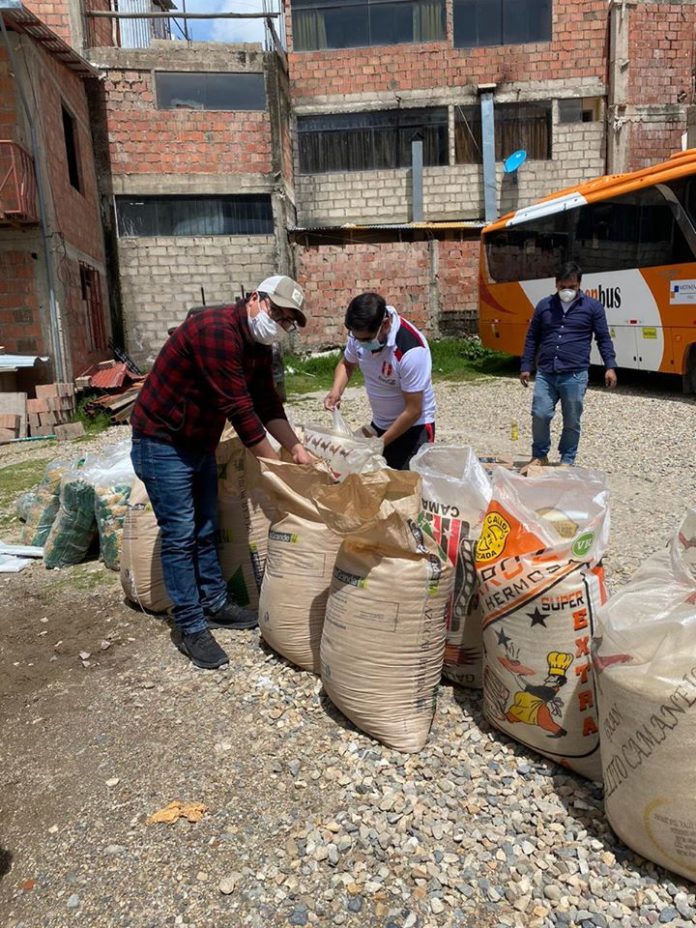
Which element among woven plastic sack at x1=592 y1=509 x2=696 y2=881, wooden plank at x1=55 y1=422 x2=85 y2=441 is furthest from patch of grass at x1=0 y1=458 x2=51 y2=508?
woven plastic sack at x1=592 y1=509 x2=696 y2=881

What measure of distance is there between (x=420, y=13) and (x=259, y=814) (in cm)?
1875

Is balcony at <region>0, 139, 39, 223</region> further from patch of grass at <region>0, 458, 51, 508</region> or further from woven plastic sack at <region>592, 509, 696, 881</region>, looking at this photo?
woven plastic sack at <region>592, 509, 696, 881</region>

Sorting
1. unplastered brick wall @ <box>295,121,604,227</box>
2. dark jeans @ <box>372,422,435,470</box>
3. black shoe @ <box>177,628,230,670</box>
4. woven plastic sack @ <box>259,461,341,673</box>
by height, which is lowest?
black shoe @ <box>177,628,230,670</box>

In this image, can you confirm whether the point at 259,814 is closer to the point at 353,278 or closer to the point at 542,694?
the point at 542,694

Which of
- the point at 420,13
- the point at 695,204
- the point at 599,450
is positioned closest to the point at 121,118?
the point at 420,13

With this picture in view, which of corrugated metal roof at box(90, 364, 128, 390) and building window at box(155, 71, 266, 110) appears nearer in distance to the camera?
corrugated metal roof at box(90, 364, 128, 390)

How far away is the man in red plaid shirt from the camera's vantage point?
2717 millimetres

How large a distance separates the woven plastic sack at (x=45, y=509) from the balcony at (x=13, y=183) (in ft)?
24.8

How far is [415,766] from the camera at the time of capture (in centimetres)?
225

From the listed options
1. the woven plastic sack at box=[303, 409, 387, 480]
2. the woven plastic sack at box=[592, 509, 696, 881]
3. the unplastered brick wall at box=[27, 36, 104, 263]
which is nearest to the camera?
the woven plastic sack at box=[592, 509, 696, 881]

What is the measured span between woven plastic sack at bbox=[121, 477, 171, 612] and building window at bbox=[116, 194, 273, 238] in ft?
43.5

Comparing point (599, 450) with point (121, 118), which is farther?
point (121, 118)

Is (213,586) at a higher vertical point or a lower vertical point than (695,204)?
lower

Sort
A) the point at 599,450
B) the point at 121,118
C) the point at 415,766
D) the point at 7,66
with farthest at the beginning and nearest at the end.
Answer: the point at 121,118, the point at 7,66, the point at 599,450, the point at 415,766
